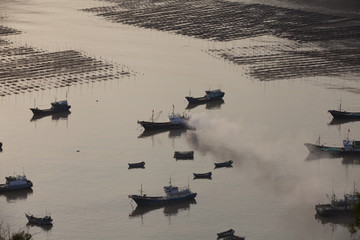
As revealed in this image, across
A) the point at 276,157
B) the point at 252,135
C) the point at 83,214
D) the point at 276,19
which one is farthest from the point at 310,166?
the point at 276,19

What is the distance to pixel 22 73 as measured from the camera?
114562 millimetres

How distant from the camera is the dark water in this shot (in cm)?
7275

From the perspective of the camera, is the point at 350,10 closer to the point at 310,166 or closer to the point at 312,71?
the point at 312,71

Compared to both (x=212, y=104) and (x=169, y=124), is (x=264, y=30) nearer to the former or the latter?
(x=212, y=104)

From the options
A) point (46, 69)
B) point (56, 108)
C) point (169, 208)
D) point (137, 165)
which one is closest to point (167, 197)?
point (169, 208)

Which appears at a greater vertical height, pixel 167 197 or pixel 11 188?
pixel 11 188

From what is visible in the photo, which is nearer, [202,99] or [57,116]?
[57,116]

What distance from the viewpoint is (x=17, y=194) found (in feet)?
255

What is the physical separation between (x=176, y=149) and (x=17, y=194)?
57.5ft

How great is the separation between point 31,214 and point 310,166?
83.6 feet

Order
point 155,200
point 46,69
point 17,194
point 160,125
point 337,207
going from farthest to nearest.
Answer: point 46,69 < point 160,125 < point 17,194 < point 155,200 < point 337,207

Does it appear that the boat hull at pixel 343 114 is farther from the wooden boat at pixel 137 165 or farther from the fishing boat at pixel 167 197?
the fishing boat at pixel 167 197

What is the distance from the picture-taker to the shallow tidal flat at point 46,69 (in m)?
110

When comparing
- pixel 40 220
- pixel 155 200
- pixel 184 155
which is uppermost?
pixel 184 155
